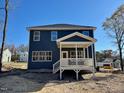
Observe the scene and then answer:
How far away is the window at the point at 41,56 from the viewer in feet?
78.3

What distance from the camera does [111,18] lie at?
3148 centimetres

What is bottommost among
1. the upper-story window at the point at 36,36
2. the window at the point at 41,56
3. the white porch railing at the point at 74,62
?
the white porch railing at the point at 74,62

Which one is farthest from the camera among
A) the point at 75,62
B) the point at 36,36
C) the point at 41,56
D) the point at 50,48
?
the point at 36,36

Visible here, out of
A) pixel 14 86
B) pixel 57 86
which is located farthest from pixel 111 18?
pixel 14 86

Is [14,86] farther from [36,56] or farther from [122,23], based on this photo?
[122,23]

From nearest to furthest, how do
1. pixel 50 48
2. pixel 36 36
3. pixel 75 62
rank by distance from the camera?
pixel 75 62 → pixel 50 48 → pixel 36 36

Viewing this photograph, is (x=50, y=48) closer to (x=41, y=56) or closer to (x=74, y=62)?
(x=41, y=56)

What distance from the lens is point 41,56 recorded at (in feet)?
78.7

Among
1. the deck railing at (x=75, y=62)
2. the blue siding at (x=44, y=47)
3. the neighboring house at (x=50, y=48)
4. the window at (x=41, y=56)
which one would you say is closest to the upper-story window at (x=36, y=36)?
the neighboring house at (x=50, y=48)

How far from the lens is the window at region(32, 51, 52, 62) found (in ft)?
78.3

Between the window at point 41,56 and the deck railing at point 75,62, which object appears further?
the window at point 41,56

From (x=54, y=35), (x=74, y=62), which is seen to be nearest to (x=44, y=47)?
(x=54, y=35)

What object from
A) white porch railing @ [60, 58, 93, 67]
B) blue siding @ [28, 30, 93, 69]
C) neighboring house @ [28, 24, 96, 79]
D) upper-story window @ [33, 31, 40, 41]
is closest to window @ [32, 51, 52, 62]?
neighboring house @ [28, 24, 96, 79]

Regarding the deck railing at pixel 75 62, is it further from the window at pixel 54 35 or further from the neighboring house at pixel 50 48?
the window at pixel 54 35
